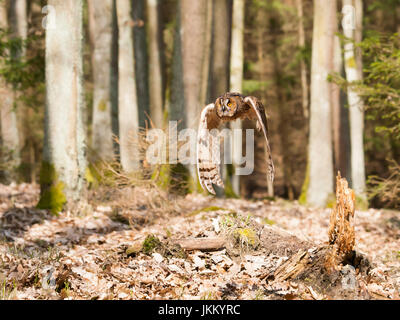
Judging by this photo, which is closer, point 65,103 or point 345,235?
point 345,235

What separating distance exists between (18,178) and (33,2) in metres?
11.7

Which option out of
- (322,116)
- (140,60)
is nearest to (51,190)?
(322,116)

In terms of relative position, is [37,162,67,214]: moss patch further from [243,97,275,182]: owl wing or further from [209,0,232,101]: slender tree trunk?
[209,0,232,101]: slender tree trunk

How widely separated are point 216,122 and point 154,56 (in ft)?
40.1

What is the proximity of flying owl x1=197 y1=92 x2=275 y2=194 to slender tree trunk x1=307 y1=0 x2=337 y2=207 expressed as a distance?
732 cm

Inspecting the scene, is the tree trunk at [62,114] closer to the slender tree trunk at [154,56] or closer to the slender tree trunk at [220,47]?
the slender tree trunk at [220,47]

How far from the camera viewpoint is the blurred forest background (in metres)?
8.88

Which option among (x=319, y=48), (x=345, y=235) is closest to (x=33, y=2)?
(x=319, y=48)

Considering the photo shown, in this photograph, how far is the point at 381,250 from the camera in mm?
8195

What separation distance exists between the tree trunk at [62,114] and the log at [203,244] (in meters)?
3.92

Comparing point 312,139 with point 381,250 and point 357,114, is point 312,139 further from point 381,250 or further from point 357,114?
point 381,250

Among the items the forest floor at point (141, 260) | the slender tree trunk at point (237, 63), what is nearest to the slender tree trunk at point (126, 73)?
the slender tree trunk at point (237, 63)

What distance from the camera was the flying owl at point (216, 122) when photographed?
567 centimetres

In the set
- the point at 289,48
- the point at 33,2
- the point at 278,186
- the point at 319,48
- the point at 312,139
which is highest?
the point at 33,2
